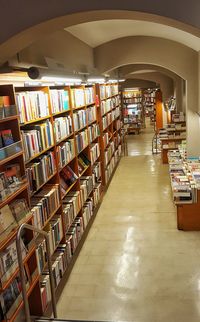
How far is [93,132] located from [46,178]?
9.08 feet

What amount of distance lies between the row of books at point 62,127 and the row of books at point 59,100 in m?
0.12

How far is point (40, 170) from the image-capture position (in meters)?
3.52

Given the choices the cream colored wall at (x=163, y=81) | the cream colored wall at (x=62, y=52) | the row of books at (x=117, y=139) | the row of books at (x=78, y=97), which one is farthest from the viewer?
the cream colored wall at (x=163, y=81)

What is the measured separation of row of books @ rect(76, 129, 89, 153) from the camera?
5113 mm

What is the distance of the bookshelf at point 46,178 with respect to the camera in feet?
9.12

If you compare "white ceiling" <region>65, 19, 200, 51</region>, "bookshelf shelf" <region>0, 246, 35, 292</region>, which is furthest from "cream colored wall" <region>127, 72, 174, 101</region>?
"bookshelf shelf" <region>0, 246, 35, 292</region>

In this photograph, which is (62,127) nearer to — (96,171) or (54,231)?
(54,231)

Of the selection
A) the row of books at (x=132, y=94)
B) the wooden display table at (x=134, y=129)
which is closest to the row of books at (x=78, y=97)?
the wooden display table at (x=134, y=129)

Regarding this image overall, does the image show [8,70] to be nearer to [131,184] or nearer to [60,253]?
[60,253]

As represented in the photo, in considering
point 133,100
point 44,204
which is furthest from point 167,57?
point 133,100

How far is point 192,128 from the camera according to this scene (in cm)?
670

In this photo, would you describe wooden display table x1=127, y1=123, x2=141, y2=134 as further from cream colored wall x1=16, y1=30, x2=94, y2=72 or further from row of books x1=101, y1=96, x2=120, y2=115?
cream colored wall x1=16, y1=30, x2=94, y2=72

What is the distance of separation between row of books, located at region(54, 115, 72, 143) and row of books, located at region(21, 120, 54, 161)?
208 millimetres

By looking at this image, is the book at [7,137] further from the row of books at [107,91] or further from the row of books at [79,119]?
the row of books at [107,91]
